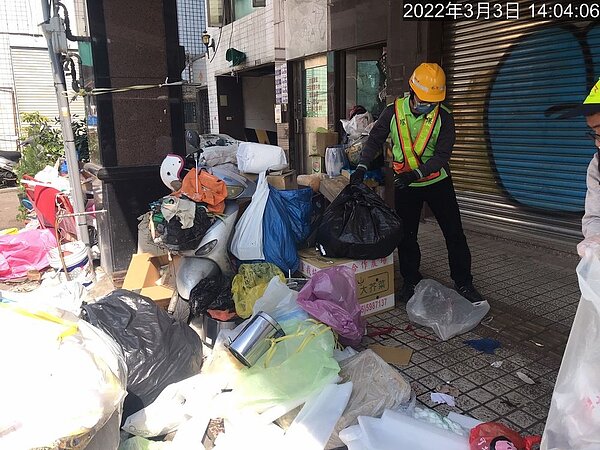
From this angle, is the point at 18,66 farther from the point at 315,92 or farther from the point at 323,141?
the point at 323,141

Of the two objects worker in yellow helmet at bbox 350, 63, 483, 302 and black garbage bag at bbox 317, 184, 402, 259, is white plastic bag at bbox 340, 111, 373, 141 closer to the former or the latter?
worker in yellow helmet at bbox 350, 63, 483, 302

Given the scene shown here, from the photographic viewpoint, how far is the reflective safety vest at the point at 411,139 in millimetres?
3773

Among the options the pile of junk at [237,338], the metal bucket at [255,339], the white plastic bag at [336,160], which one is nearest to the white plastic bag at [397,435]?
the pile of junk at [237,338]

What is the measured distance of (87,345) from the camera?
1.99 meters

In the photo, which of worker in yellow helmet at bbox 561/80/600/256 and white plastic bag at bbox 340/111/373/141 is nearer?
worker in yellow helmet at bbox 561/80/600/256

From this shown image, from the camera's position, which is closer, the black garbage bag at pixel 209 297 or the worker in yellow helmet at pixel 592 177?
the worker in yellow helmet at pixel 592 177

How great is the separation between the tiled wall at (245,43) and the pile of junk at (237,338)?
6.61 metres

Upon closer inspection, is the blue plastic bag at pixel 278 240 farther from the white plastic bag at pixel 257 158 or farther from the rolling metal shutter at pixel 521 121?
the rolling metal shutter at pixel 521 121

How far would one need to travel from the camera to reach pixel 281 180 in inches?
173

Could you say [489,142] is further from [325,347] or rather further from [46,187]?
[46,187]

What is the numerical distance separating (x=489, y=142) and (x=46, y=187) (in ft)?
16.9

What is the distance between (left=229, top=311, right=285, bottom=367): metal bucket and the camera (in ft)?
8.93

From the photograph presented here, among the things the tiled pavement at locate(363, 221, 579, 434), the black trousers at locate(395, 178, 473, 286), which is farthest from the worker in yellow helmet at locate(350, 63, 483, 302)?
the tiled pavement at locate(363, 221, 579, 434)

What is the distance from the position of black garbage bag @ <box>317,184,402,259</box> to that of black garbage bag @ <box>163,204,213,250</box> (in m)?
0.88
